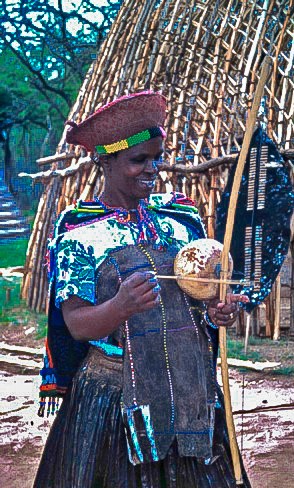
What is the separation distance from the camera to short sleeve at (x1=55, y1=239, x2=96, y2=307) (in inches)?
90.3

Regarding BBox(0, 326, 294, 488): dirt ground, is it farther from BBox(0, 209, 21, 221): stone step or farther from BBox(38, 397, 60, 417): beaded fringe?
BBox(0, 209, 21, 221): stone step

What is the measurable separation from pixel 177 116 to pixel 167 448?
575cm

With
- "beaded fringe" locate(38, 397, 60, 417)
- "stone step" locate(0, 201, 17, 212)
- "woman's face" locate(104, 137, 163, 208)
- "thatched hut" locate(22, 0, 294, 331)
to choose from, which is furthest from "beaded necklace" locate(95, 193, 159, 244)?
"stone step" locate(0, 201, 17, 212)

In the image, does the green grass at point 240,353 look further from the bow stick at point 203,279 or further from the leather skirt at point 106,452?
the bow stick at point 203,279

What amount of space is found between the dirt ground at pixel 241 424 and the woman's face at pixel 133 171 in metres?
1.42

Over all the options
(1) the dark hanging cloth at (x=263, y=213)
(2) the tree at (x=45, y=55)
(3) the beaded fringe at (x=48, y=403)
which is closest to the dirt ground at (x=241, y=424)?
(1) the dark hanging cloth at (x=263, y=213)

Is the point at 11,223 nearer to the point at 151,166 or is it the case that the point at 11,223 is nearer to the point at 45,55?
the point at 45,55

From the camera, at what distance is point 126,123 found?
2.33 metres

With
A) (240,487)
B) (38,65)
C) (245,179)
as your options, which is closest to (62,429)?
(240,487)

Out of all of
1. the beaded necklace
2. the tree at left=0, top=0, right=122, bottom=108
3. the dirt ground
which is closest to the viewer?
the beaded necklace

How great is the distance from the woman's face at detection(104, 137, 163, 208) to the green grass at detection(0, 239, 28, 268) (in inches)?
539

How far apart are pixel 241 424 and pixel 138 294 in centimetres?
311

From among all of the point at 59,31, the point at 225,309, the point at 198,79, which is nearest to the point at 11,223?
the point at 59,31

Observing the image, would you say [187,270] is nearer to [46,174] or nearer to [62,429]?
[62,429]
